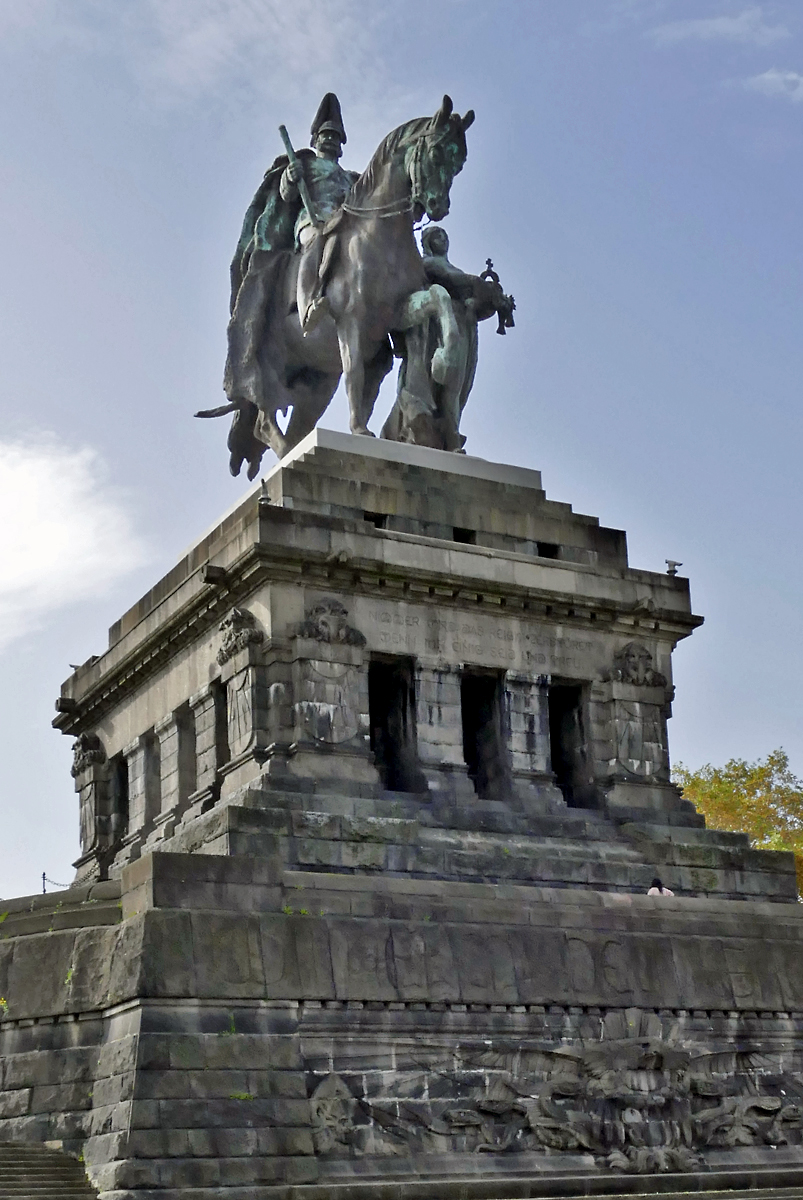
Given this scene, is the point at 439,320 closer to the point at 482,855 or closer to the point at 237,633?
the point at 237,633

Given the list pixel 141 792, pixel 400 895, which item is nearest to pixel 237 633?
pixel 141 792

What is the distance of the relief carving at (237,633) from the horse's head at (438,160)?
8.96 meters

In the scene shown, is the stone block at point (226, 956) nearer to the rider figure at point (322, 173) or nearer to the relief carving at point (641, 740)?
the relief carving at point (641, 740)

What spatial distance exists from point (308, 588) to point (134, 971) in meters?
8.35

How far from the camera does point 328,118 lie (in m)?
37.4

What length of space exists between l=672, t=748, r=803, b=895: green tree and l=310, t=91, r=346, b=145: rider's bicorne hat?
29.5 m

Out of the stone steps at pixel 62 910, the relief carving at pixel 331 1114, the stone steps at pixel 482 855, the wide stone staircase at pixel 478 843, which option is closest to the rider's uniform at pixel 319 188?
the wide stone staircase at pixel 478 843

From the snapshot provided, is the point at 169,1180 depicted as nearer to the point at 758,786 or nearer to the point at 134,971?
the point at 134,971

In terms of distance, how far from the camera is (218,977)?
23.5m

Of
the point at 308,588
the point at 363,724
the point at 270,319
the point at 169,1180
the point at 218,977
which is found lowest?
the point at 169,1180

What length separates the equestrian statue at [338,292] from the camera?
1334 inches

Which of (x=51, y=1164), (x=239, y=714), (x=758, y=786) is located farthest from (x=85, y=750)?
(x=758, y=786)

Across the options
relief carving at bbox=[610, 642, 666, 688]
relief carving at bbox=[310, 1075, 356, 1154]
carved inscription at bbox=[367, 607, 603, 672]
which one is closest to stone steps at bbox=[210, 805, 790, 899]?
relief carving at bbox=[610, 642, 666, 688]

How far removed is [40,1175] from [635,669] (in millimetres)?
14405
